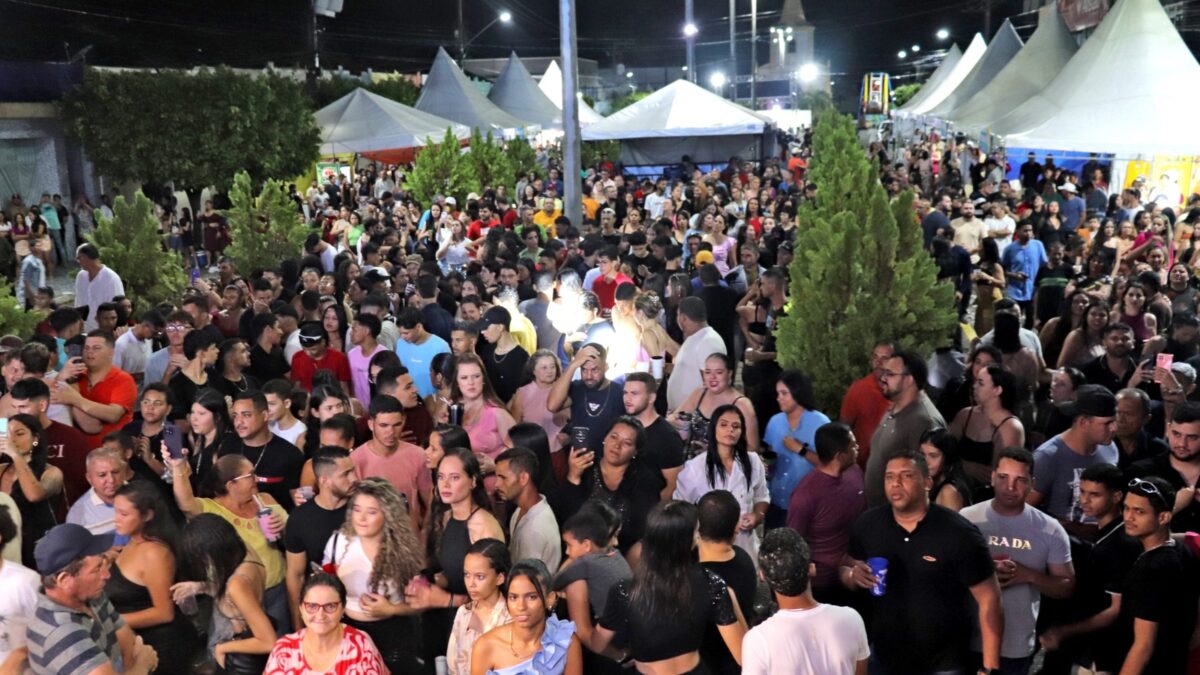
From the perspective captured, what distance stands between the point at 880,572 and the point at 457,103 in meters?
23.0

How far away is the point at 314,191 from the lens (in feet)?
84.2

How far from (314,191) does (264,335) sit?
17.8 meters

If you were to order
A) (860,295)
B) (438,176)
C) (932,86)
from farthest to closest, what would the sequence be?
1. (932,86)
2. (438,176)
3. (860,295)

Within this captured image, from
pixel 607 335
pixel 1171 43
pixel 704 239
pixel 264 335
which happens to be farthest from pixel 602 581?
pixel 1171 43

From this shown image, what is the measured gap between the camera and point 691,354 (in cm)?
795

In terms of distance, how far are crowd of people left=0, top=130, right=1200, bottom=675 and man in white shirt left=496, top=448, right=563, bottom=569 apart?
12 mm

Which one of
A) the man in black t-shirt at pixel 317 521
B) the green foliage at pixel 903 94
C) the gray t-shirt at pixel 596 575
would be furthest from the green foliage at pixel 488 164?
the green foliage at pixel 903 94

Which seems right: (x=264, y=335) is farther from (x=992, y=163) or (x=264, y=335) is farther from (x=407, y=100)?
(x=407, y=100)

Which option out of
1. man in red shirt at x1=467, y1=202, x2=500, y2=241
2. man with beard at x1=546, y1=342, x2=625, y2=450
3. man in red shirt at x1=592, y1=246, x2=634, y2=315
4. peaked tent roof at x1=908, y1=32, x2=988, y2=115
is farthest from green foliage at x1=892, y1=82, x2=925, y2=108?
man with beard at x1=546, y1=342, x2=625, y2=450

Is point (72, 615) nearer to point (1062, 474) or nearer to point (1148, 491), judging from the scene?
point (1148, 491)

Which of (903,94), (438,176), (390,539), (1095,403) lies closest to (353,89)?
(438,176)

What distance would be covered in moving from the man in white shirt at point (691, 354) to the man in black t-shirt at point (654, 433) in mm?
1500

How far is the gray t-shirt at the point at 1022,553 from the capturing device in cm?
481

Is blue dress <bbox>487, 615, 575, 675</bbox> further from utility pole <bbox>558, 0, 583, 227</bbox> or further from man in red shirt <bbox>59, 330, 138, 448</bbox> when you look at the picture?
utility pole <bbox>558, 0, 583, 227</bbox>
